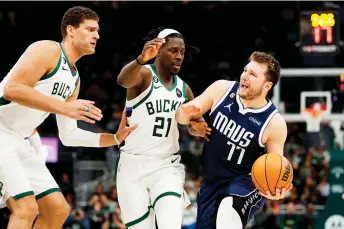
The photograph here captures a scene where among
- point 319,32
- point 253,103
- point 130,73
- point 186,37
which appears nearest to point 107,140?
point 130,73

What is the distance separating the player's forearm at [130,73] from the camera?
6945 mm

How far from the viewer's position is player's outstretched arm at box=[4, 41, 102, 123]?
6254 mm

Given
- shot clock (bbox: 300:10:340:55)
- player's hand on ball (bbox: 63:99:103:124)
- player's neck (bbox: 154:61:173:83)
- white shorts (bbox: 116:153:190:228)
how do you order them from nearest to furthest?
player's hand on ball (bbox: 63:99:103:124)
white shorts (bbox: 116:153:190:228)
player's neck (bbox: 154:61:173:83)
shot clock (bbox: 300:10:340:55)

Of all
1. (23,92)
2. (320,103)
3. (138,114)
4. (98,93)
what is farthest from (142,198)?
(98,93)

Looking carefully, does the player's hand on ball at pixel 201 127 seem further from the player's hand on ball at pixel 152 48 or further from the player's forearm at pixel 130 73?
the player's hand on ball at pixel 152 48

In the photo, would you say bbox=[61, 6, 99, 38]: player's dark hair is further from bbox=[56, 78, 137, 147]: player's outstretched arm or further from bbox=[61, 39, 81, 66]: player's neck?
bbox=[56, 78, 137, 147]: player's outstretched arm

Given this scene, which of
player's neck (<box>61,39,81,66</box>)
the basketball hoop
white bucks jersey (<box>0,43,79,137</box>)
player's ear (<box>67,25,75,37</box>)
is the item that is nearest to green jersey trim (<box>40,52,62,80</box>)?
white bucks jersey (<box>0,43,79,137</box>)

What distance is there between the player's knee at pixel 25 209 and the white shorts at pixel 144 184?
998 millimetres

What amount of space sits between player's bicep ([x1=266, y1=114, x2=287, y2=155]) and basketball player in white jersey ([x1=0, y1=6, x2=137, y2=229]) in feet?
4.23

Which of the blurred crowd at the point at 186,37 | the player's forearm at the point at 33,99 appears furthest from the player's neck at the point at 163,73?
the blurred crowd at the point at 186,37

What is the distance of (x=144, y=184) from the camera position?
7309 millimetres

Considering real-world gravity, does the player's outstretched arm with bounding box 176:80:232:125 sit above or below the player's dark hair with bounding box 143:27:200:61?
below

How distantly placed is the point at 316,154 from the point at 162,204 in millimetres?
10038

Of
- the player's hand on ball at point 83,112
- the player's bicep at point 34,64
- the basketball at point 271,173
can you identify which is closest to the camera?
the player's hand on ball at point 83,112
